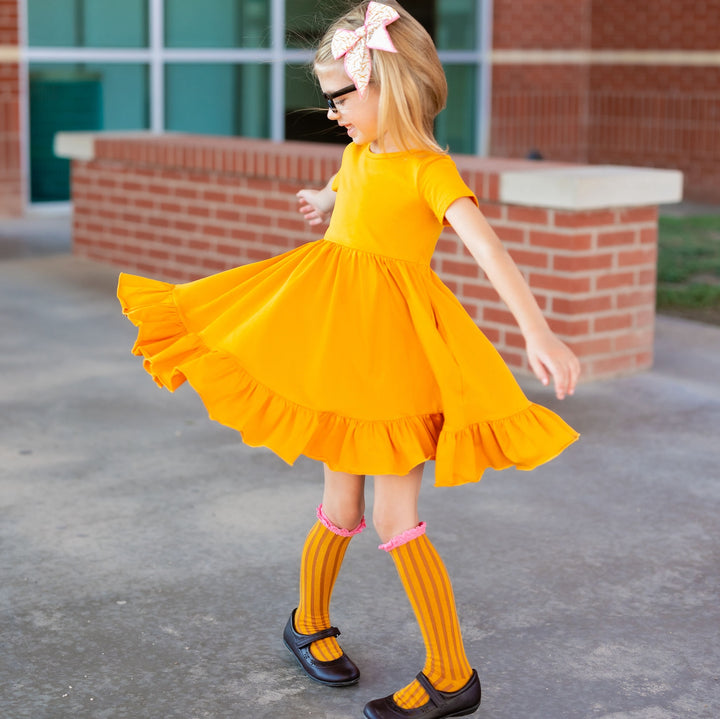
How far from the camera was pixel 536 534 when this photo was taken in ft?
13.0

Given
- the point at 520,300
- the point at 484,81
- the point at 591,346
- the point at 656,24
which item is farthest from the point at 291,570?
the point at 656,24

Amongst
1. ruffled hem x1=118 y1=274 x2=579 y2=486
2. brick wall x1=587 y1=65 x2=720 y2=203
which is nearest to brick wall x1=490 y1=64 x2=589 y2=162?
brick wall x1=587 y1=65 x2=720 y2=203

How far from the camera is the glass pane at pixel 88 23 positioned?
11938mm

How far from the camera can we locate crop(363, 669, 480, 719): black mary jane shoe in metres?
2.75

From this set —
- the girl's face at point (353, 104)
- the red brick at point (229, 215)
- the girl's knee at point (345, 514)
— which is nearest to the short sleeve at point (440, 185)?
the girl's face at point (353, 104)

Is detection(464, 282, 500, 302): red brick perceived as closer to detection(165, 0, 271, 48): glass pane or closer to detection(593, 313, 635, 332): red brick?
detection(593, 313, 635, 332): red brick

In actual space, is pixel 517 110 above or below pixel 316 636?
above

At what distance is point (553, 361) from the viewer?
2424 mm

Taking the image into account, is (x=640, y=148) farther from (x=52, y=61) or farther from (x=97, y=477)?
(x=97, y=477)

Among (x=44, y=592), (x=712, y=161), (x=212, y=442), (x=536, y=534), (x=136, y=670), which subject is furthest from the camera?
(x=712, y=161)

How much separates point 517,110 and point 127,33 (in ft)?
16.1

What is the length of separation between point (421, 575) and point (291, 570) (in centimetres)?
100

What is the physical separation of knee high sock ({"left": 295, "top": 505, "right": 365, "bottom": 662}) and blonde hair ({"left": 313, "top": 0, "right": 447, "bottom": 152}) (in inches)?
34.9

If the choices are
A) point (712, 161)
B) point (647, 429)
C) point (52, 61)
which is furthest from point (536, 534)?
point (712, 161)
